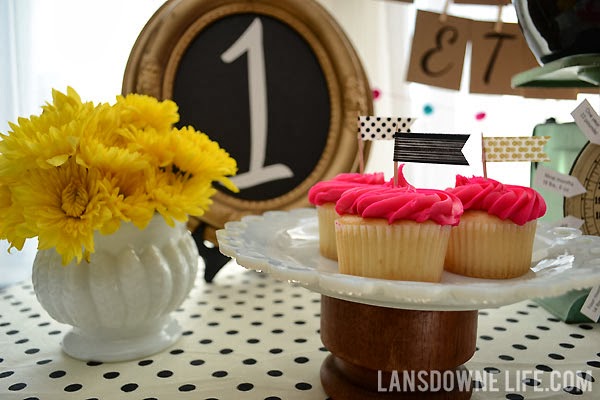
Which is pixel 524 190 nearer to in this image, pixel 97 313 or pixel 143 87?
pixel 97 313

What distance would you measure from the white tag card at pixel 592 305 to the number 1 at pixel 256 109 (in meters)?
0.80

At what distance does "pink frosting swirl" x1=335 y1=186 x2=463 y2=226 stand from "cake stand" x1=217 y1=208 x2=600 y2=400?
0.12 m

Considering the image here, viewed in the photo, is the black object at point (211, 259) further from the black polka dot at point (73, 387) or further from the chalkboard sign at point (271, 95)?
the black polka dot at point (73, 387)

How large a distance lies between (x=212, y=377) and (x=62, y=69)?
3.63ft

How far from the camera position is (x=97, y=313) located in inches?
35.1

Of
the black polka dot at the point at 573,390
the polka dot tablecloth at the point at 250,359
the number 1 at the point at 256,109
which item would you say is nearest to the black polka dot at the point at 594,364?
the polka dot tablecloth at the point at 250,359

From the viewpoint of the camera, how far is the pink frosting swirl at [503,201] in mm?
Result: 867

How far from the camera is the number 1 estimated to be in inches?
54.6

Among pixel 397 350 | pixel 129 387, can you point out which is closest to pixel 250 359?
pixel 129 387

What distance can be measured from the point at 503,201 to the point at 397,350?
1.09 feet

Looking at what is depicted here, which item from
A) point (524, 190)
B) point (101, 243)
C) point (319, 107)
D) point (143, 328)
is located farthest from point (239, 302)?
point (524, 190)

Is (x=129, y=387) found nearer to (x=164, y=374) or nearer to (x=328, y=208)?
(x=164, y=374)

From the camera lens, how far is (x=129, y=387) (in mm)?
836

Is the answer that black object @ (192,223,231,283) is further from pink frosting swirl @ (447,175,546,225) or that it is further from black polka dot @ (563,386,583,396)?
black polka dot @ (563,386,583,396)
